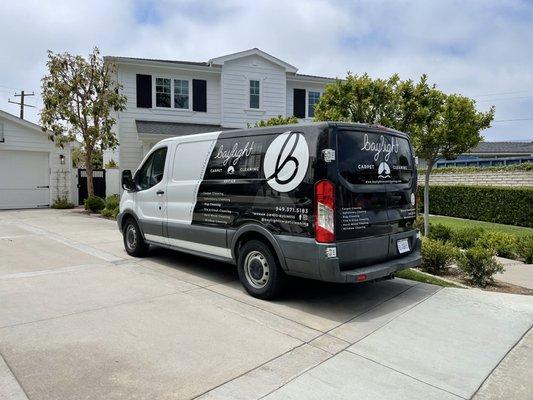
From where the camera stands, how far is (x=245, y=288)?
18.3ft

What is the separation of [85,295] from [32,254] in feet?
11.3

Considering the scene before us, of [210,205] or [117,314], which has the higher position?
[210,205]

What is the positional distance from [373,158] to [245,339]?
2597 mm

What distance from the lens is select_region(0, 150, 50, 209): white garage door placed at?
18094 millimetres

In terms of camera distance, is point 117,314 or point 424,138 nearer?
point 117,314

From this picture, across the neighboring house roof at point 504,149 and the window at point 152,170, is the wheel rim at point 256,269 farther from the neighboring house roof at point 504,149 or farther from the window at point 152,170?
the neighboring house roof at point 504,149

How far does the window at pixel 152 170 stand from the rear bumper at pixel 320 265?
3.00 metres

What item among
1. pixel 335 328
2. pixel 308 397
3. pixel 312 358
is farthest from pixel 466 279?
pixel 308 397

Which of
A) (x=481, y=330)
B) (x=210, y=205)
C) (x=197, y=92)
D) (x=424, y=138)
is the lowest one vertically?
(x=481, y=330)

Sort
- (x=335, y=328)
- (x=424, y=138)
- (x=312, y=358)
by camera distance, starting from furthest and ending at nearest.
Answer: (x=424, y=138)
(x=335, y=328)
(x=312, y=358)

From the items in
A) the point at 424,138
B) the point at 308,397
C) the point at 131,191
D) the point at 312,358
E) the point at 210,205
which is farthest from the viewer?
the point at 424,138

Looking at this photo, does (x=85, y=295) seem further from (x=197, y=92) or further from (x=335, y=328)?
(x=197, y=92)

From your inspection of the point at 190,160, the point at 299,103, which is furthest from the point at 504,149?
the point at 190,160

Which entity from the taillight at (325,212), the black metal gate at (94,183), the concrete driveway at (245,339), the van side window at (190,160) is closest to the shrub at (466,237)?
the concrete driveway at (245,339)
